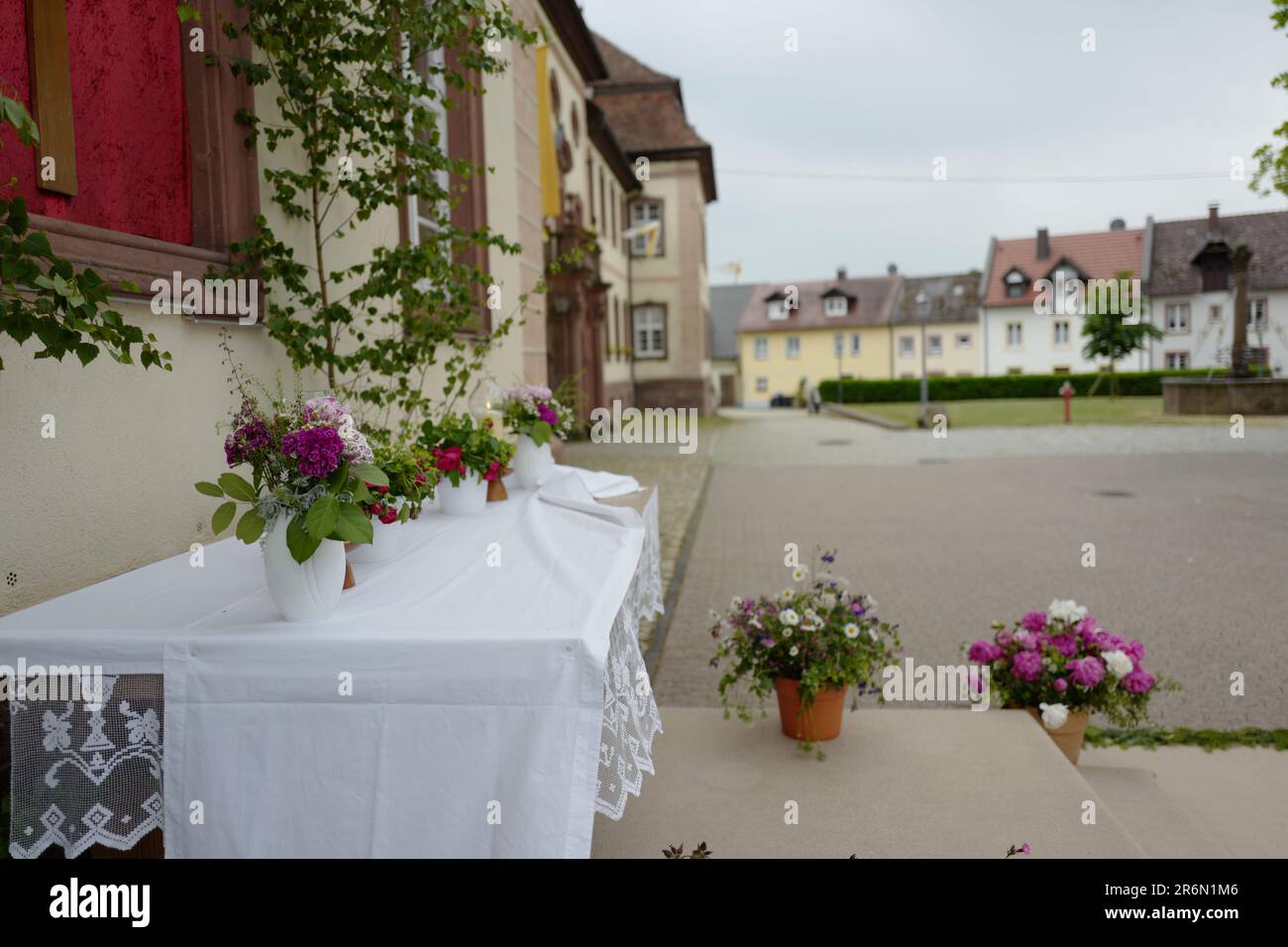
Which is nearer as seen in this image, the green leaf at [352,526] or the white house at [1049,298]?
the green leaf at [352,526]

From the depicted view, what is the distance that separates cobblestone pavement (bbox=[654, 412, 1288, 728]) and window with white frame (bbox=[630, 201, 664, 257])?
16239 mm

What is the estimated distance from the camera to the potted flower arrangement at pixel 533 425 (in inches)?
190

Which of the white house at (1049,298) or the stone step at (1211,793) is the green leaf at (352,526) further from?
the white house at (1049,298)

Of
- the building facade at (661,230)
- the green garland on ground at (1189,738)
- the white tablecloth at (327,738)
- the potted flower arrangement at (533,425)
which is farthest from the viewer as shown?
the building facade at (661,230)

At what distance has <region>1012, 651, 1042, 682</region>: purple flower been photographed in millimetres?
4297

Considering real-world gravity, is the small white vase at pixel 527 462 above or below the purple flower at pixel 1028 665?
above

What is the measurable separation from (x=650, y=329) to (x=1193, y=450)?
18943 mm

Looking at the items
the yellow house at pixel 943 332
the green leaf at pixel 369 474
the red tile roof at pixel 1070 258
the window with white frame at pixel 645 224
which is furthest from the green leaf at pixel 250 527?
the red tile roof at pixel 1070 258

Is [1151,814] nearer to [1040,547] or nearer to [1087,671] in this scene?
[1087,671]

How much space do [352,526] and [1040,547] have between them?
836 cm

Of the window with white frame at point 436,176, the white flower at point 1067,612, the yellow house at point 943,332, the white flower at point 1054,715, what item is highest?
the yellow house at point 943,332

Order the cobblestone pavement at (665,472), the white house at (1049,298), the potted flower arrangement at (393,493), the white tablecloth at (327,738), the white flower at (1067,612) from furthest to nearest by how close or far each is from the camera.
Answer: the white house at (1049,298), the cobblestone pavement at (665,472), the white flower at (1067,612), the potted flower arrangement at (393,493), the white tablecloth at (327,738)

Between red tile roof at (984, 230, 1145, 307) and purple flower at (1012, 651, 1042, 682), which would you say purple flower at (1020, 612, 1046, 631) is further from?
red tile roof at (984, 230, 1145, 307)

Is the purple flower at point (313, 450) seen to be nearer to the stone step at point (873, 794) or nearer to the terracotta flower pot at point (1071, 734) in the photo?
the stone step at point (873, 794)
